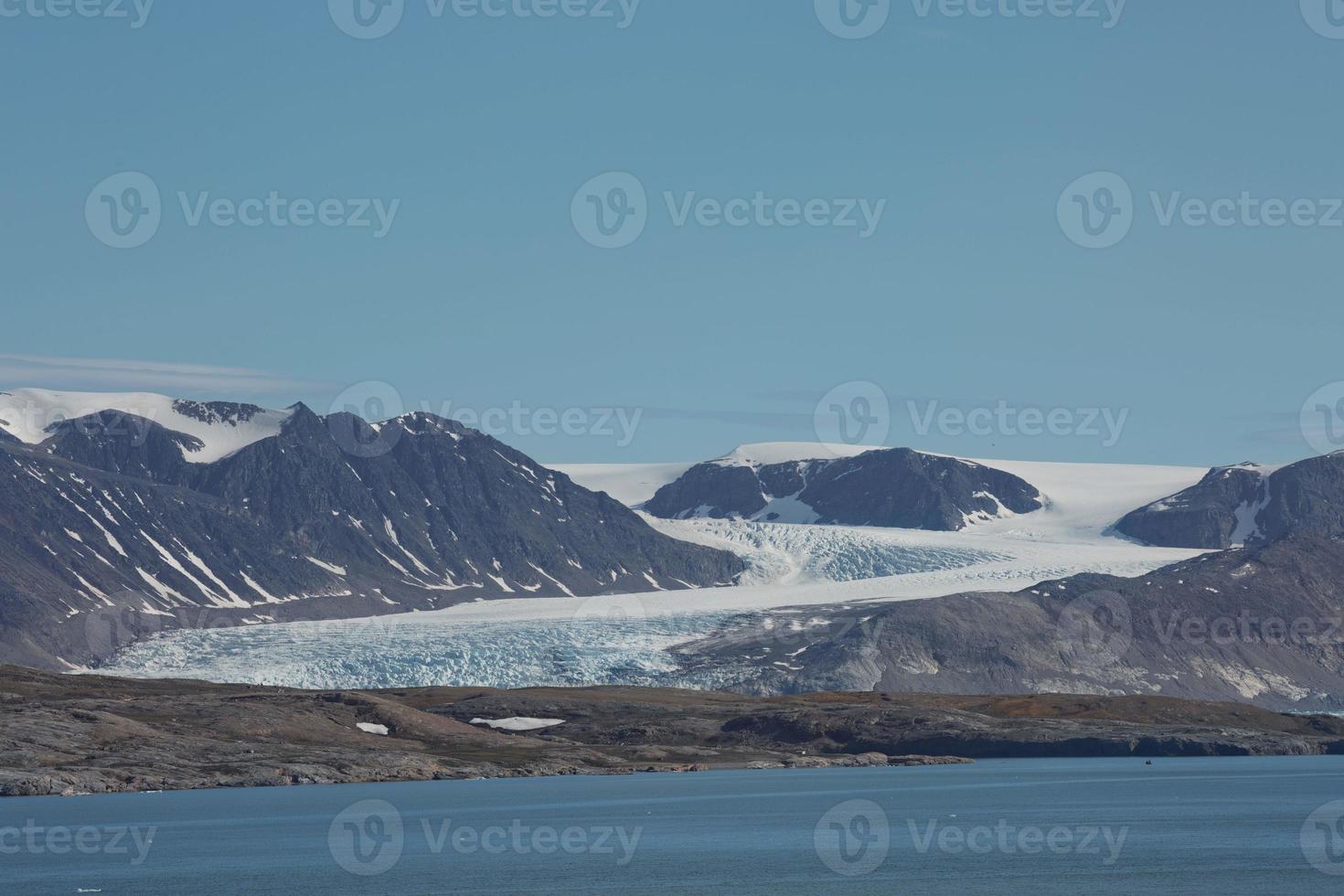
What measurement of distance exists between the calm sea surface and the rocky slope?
2361 millimetres

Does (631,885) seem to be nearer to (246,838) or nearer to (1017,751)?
(246,838)

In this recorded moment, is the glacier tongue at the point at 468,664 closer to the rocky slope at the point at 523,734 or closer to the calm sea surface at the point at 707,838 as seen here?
the rocky slope at the point at 523,734

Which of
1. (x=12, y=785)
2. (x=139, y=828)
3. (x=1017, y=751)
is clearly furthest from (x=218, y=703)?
(x=1017, y=751)

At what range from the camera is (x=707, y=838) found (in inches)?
3627

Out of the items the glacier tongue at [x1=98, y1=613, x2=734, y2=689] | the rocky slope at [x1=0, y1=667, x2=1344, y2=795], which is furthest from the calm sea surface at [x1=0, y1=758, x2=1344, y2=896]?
the glacier tongue at [x1=98, y1=613, x2=734, y2=689]

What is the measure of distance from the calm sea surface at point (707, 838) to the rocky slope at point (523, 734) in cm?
236

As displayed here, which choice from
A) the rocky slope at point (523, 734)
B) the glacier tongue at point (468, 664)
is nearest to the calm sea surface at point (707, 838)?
the rocky slope at point (523, 734)

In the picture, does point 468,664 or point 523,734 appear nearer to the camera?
point 523,734

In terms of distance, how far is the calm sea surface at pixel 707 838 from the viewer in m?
76.5

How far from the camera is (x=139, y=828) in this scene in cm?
9994

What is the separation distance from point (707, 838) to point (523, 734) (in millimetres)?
64065

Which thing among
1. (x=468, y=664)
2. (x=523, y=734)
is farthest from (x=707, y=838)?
(x=468, y=664)

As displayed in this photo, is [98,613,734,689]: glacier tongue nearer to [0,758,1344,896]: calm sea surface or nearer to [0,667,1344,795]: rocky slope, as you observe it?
[0,667,1344,795]: rocky slope

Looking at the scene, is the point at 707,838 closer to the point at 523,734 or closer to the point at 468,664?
the point at 523,734
